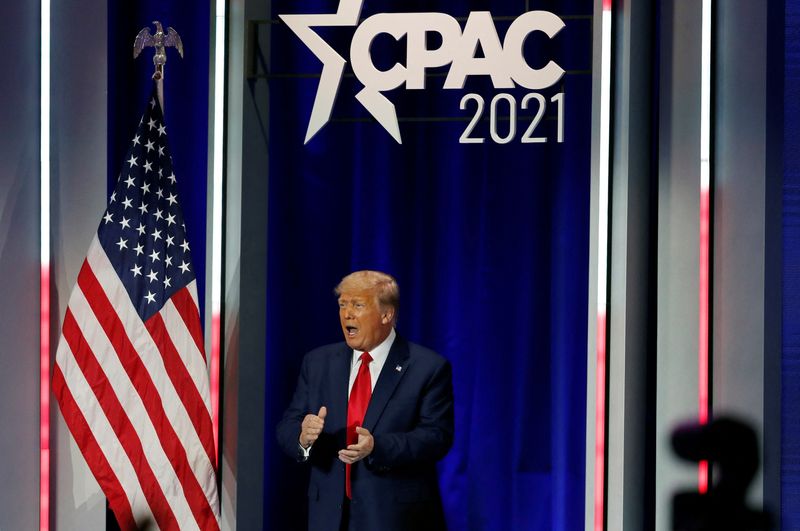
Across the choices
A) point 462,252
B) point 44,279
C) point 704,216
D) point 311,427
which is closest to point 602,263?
point 704,216

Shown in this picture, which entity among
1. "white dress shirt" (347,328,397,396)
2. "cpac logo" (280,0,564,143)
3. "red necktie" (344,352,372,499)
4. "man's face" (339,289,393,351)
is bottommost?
"red necktie" (344,352,372,499)

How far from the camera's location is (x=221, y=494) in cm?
373

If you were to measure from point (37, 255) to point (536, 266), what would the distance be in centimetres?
185

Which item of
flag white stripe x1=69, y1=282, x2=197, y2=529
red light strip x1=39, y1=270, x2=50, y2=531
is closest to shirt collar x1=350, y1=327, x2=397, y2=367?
flag white stripe x1=69, y1=282, x2=197, y2=529

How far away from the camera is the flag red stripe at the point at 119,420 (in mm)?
3516

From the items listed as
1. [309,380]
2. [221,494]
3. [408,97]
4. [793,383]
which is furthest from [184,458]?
[793,383]

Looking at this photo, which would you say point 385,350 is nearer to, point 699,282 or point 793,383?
point 699,282

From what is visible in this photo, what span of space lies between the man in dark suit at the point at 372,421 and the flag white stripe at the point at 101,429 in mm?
538

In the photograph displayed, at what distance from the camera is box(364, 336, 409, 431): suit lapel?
3.54m

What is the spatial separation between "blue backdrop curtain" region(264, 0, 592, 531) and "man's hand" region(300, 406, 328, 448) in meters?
0.34

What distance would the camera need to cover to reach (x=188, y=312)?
357cm

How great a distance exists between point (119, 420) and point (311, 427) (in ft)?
2.26

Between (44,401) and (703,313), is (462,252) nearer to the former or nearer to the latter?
(703,313)

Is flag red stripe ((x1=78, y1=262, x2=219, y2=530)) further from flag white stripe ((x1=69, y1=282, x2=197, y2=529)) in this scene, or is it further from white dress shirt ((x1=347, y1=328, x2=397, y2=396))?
white dress shirt ((x1=347, y1=328, x2=397, y2=396))
